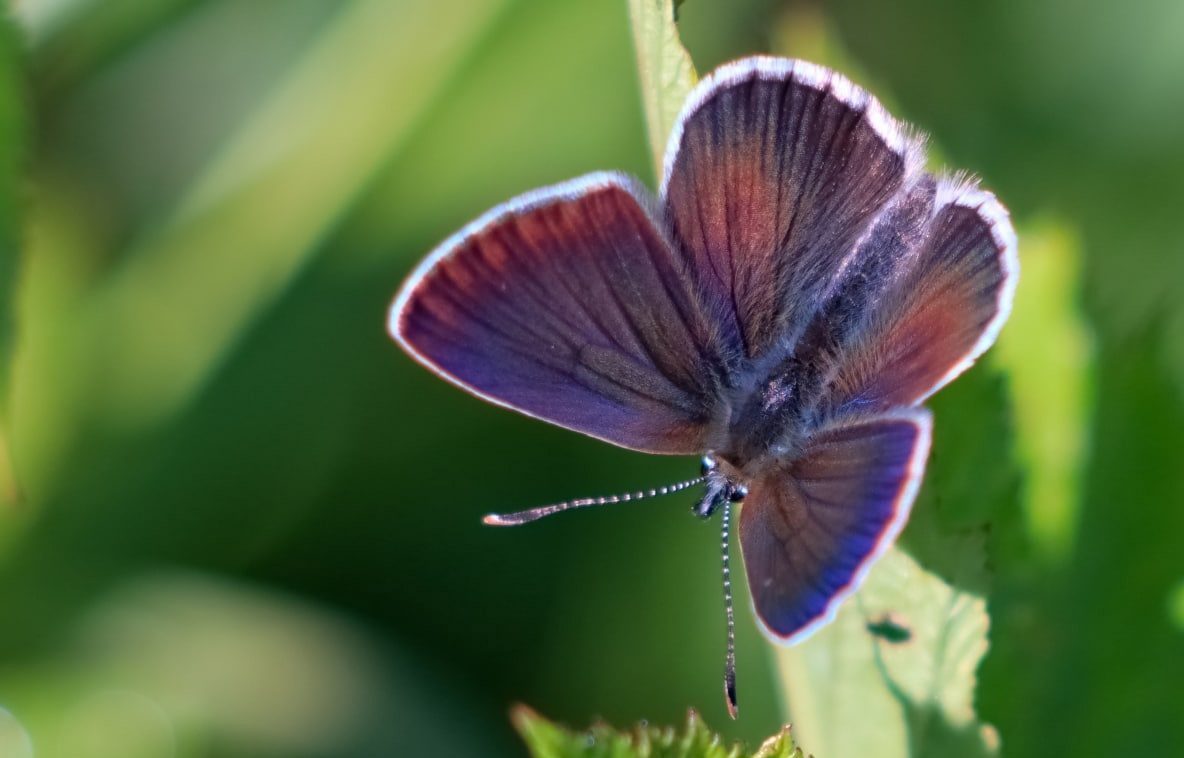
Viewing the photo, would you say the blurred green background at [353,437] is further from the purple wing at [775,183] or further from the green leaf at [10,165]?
the green leaf at [10,165]

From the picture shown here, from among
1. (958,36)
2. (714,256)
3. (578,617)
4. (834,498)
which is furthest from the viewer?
(958,36)

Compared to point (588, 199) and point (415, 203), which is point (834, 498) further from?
point (415, 203)

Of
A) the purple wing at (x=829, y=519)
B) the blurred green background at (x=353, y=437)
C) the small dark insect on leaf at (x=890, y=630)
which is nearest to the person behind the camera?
the purple wing at (x=829, y=519)

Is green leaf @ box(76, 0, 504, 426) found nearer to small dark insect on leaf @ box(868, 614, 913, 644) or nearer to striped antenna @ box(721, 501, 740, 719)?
striped antenna @ box(721, 501, 740, 719)

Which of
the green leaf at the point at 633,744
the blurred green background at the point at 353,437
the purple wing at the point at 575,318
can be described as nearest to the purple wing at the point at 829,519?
the green leaf at the point at 633,744

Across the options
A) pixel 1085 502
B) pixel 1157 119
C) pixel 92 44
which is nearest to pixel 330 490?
pixel 92 44

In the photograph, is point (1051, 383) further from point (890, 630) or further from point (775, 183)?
point (775, 183)
